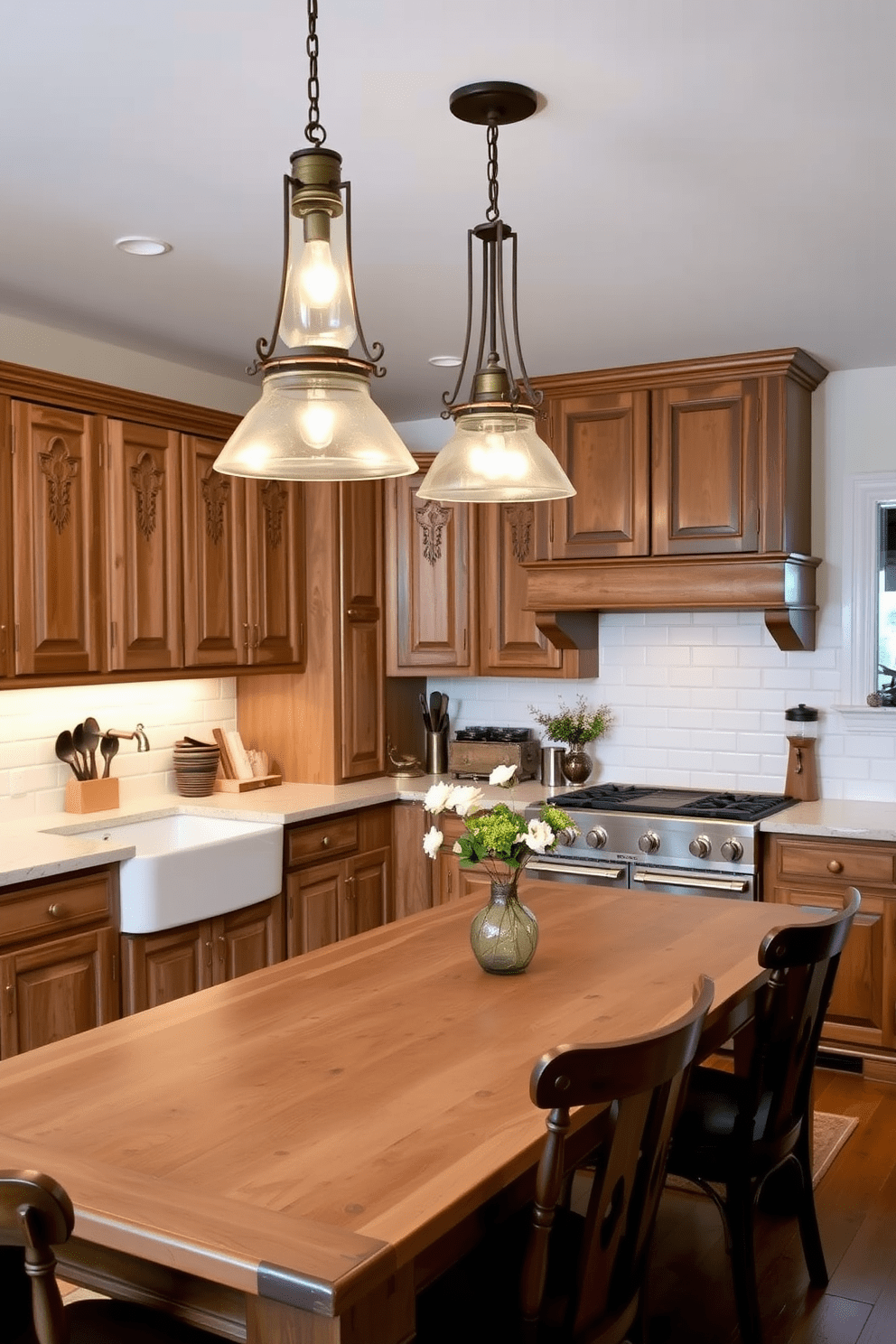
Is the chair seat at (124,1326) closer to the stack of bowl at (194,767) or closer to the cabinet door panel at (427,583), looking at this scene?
the stack of bowl at (194,767)

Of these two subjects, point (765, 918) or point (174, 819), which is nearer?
point (765, 918)

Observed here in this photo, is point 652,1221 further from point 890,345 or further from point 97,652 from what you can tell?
point 890,345

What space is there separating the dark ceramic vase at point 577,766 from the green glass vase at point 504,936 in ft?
9.17

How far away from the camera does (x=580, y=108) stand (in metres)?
2.60

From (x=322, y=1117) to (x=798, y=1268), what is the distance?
1784 mm

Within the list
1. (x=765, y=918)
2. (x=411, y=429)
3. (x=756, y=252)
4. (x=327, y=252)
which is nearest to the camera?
(x=327, y=252)

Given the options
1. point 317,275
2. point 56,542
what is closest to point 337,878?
point 56,542

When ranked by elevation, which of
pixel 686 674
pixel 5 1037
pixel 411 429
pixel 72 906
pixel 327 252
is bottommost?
pixel 5 1037

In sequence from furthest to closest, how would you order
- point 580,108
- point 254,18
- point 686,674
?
1. point 686,674
2. point 580,108
3. point 254,18

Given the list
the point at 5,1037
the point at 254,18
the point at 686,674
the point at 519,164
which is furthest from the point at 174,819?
the point at 254,18

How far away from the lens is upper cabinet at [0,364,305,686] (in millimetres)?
4059

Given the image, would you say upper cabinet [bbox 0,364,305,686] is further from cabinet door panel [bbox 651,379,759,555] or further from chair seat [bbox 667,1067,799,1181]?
chair seat [bbox 667,1067,799,1181]

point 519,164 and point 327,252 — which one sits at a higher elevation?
point 519,164

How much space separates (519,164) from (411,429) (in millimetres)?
3194
